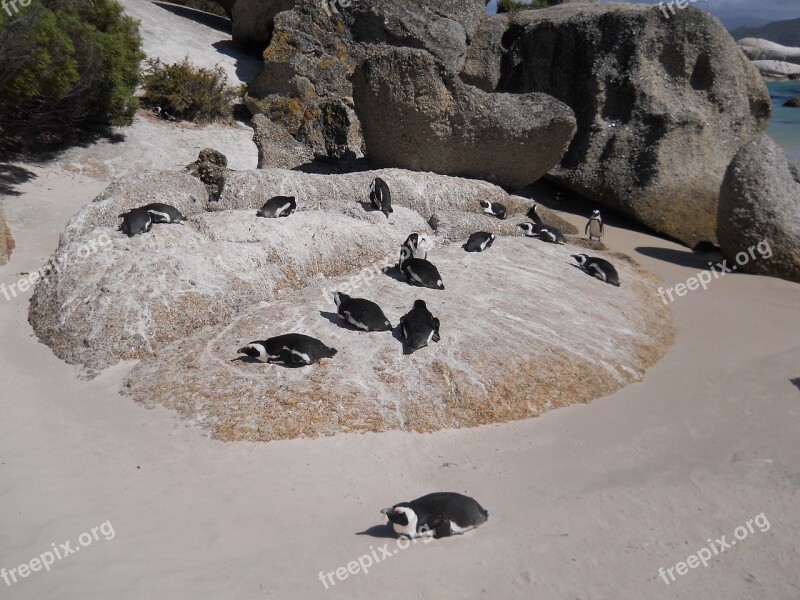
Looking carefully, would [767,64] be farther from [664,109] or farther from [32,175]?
[32,175]

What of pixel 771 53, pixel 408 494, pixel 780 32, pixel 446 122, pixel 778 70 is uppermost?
pixel 780 32

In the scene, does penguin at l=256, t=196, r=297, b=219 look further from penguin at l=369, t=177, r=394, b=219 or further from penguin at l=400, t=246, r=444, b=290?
penguin at l=400, t=246, r=444, b=290

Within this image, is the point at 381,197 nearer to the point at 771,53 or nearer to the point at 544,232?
the point at 544,232

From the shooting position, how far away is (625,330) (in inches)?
280

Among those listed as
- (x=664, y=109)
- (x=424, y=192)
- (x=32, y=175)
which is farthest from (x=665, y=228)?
(x=32, y=175)

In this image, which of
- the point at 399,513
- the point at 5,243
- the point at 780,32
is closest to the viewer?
the point at 399,513

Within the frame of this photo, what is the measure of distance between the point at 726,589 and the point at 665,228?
8681mm

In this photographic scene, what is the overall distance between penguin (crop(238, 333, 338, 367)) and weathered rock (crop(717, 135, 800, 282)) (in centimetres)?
682

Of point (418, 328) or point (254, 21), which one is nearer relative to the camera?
point (418, 328)

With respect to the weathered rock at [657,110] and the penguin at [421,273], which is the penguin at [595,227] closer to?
the weathered rock at [657,110]

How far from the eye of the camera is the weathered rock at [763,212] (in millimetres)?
9477

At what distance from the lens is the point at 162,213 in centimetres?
721

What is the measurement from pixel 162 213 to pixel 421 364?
334cm

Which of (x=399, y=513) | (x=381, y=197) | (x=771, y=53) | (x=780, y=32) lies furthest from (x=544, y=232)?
(x=780, y=32)
